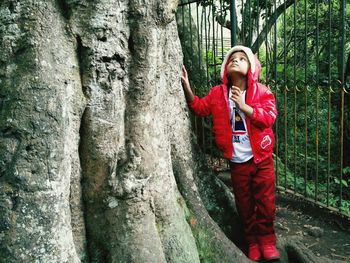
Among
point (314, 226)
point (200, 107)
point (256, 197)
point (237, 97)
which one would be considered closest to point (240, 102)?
point (237, 97)

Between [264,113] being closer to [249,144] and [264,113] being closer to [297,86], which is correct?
[249,144]

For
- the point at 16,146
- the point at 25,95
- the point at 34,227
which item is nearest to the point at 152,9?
the point at 25,95

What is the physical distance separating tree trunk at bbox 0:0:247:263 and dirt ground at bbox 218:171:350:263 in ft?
4.22

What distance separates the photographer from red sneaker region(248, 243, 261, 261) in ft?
11.5

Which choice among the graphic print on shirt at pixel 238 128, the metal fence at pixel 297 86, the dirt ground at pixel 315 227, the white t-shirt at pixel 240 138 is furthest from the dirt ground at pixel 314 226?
the graphic print on shirt at pixel 238 128

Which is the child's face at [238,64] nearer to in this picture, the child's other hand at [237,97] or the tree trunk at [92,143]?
the child's other hand at [237,97]

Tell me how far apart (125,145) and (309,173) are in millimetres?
4948

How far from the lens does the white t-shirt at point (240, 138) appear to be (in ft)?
11.4

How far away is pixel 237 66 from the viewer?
3469 millimetres

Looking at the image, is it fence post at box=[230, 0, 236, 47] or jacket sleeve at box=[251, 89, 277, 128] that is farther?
fence post at box=[230, 0, 236, 47]

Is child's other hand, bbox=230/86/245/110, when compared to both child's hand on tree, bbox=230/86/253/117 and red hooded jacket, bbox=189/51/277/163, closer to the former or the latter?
child's hand on tree, bbox=230/86/253/117

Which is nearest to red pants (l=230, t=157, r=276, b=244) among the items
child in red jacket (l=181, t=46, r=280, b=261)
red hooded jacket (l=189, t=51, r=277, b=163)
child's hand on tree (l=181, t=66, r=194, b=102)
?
child in red jacket (l=181, t=46, r=280, b=261)

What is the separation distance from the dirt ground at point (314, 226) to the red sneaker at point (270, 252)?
37 cm

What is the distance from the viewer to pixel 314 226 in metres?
4.54
